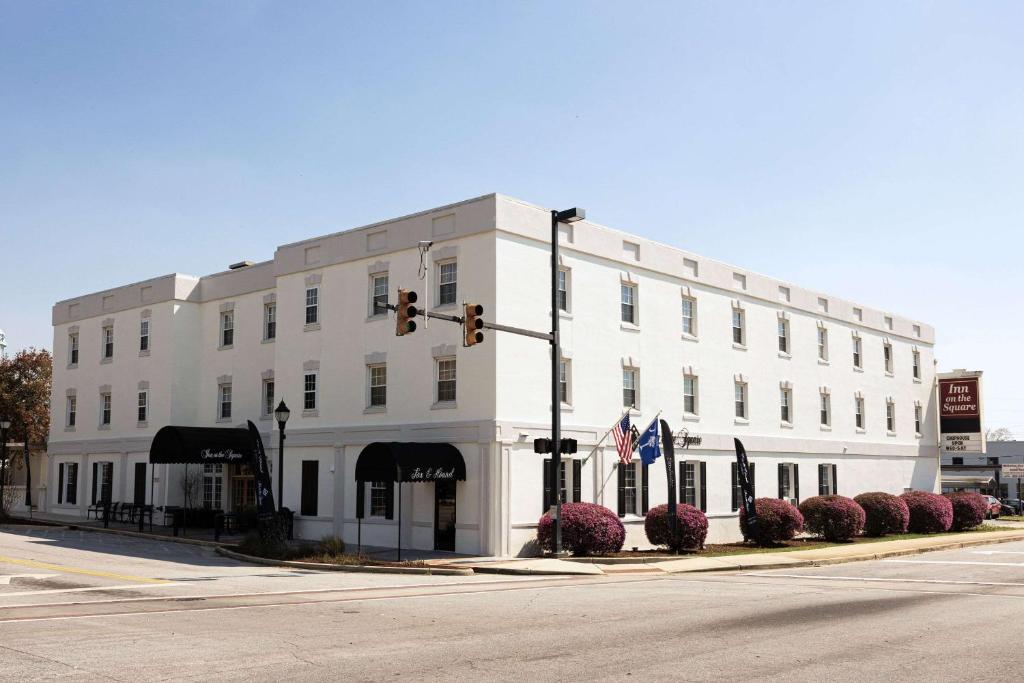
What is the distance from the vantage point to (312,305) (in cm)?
3422

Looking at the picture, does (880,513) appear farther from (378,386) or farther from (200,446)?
(200,446)

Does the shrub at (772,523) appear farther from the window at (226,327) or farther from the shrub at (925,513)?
the window at (226,327)

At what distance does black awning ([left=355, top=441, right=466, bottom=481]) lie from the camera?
2667 cm

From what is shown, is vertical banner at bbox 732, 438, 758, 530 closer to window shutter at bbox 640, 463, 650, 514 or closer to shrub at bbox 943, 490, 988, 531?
window shutter at bbox 640, 463, 650, 514

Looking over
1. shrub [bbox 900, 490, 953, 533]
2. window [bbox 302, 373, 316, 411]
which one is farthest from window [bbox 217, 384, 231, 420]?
shrub [bbox 900, 490, 953, 533]

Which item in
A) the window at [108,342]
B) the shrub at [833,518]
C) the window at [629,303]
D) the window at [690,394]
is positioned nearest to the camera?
the window at [629,303]

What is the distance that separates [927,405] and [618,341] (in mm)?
26399

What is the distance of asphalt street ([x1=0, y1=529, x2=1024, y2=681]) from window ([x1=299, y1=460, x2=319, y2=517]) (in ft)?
28.0

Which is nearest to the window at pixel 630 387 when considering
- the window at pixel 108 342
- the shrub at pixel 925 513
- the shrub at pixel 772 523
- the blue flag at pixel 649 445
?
the blue flag at pixel 649 445

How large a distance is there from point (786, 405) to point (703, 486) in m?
7.40

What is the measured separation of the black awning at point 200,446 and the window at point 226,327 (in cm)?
537

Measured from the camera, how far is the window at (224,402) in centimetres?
3931

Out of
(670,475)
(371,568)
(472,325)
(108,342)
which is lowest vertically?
(371,568)

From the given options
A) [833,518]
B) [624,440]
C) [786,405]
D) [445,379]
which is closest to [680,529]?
[624,440]
